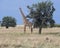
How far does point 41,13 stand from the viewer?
148 ft

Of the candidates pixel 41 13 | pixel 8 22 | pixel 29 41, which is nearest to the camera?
pixel 29 41

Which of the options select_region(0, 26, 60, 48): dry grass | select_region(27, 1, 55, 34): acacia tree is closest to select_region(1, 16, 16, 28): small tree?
select_region(27, 1, 55, 34): acacia tree

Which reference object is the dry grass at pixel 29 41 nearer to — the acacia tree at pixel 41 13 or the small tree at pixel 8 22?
the acacia tree at pixel 41 13

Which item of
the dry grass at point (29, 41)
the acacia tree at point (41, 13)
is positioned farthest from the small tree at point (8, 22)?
the dry grass at point (29, 41)

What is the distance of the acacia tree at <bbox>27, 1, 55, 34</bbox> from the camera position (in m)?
44.8

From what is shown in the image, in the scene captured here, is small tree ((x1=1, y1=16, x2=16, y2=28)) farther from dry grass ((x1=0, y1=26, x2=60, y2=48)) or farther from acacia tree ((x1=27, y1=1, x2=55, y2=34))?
dry grass ((x1=0, y1=26, x2=60, y2=48))

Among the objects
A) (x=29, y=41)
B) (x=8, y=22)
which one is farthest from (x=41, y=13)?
(x=8, y=22)

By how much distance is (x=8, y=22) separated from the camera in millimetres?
99500

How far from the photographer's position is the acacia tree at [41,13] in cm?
4484

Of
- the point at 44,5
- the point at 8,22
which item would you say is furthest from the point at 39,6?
the point at 8,22

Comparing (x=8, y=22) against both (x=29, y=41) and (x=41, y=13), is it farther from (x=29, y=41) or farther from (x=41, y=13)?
(x=29, y=41)

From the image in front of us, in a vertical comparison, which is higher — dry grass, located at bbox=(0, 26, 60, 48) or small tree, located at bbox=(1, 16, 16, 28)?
small tree, located at bbox=(1, 16, 16, 28)

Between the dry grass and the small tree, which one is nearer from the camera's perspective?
the dry grass

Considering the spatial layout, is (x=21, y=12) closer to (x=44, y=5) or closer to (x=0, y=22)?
(x=44, y=5)
